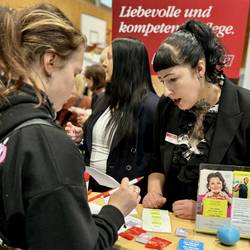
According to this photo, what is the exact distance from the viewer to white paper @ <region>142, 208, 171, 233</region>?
3.66ft

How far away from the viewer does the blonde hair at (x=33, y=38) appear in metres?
0.67

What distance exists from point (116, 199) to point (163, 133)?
64 cm

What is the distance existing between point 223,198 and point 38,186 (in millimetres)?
696

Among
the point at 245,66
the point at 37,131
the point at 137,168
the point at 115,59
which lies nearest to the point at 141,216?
the point at 137,168

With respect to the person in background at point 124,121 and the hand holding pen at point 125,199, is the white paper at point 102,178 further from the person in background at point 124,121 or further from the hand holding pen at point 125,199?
the person in background at point 124,121

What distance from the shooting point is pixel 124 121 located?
5.76 feet

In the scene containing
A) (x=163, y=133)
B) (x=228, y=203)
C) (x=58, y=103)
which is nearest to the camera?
(x=58, y=103)

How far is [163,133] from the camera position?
4.85ft

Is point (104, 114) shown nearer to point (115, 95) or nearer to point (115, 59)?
point (115, 95)

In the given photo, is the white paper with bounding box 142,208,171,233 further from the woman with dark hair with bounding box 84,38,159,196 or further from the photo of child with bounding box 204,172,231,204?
the woman with dark hair with bounding box 84,38,159,196

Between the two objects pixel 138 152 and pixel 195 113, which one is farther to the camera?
pixel 138 152

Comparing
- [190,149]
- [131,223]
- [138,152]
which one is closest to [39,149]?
[131,223]

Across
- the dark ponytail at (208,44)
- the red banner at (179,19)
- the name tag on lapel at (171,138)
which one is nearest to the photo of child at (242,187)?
the name tag on lapel at (171,138)

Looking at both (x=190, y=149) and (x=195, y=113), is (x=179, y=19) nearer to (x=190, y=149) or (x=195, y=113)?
(x=195, y=113)
